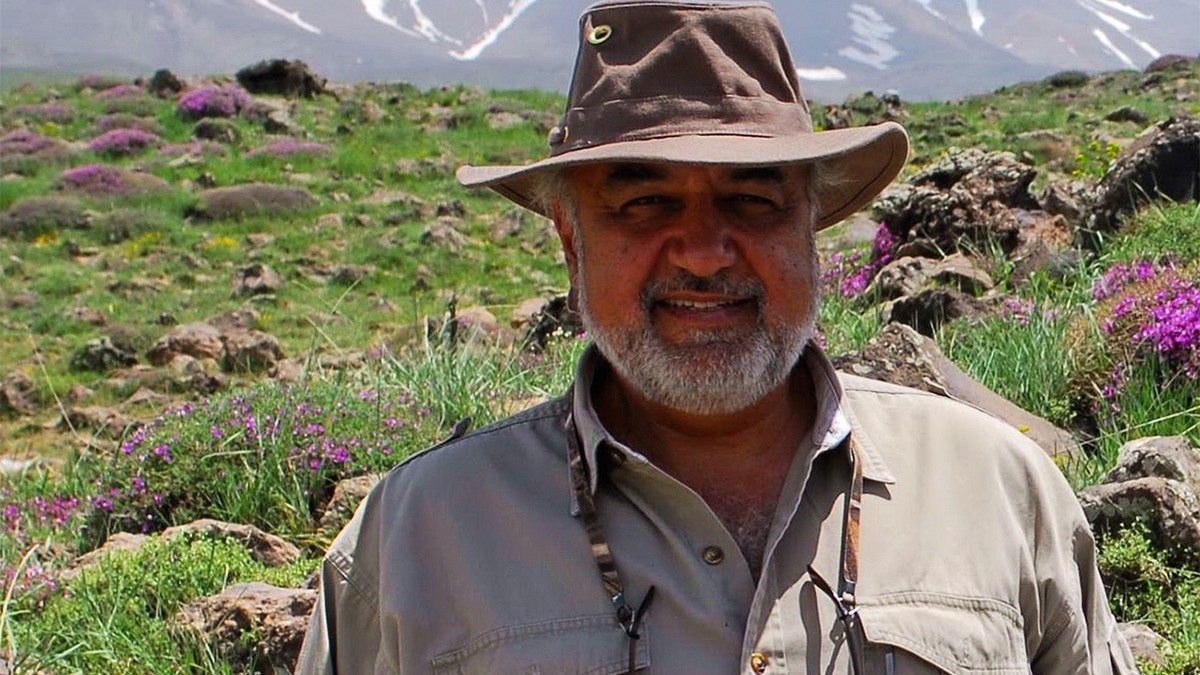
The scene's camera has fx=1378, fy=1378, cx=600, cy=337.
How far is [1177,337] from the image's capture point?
5.46 metres

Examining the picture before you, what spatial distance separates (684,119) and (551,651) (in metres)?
0.89

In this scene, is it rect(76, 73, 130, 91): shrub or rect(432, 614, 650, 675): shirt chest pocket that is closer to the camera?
rect(432, 614, 650, 675): shirt chest pocket

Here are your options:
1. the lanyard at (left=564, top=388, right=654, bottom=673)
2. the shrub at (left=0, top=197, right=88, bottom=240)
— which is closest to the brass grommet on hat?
the lanyard at (left=564, top=388, right=654, bottom=673)

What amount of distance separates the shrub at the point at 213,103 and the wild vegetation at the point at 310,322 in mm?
63

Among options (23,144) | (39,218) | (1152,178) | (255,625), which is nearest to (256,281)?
(39,218)

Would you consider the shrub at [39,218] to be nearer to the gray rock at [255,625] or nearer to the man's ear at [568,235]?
the gray rock at [255,625]

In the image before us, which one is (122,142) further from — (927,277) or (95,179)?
(927,277)

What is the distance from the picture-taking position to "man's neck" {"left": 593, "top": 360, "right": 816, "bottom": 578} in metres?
2.37

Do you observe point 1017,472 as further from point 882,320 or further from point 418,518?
point 882,320

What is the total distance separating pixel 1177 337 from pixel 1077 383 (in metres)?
0.45

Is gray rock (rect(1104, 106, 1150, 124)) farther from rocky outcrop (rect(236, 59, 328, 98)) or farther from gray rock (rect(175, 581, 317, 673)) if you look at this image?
gray rock (rect(175, 581, 317, 673))

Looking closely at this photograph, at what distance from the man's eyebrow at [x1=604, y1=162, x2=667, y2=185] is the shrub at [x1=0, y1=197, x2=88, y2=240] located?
53.3ft

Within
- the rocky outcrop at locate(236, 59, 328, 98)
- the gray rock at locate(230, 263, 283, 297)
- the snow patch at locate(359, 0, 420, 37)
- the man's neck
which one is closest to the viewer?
the man's neck

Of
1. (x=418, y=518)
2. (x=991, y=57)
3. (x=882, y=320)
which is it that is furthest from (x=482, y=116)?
(x=991, y=57)
